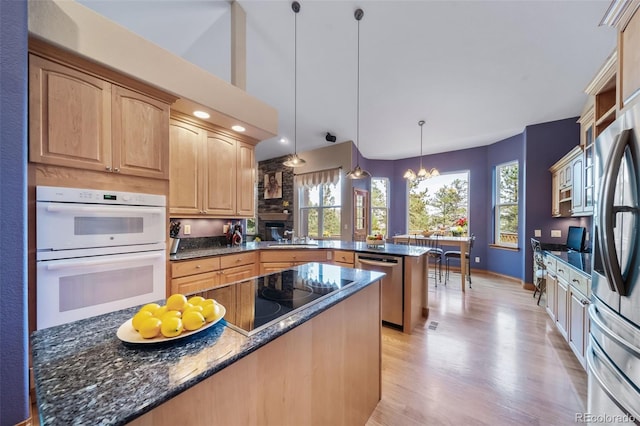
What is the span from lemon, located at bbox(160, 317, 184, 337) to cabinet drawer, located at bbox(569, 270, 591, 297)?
8.40 ft

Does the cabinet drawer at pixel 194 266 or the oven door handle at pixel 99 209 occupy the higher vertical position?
the oven door handle at pixel 99 209

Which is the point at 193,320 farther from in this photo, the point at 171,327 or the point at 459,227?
the point at 459,227

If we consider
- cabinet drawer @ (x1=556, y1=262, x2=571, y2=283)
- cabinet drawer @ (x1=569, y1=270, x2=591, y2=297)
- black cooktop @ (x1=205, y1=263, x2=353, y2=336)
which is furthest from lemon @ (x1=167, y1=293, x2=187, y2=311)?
cabinet drawer @ (x1=556, y1=262, x2=571, y2=283)

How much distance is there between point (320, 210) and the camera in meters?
6.31

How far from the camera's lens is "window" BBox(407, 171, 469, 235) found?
588 cm

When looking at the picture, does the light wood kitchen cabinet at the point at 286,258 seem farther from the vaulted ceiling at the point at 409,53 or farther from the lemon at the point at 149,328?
the vaulted ceiling at the point at 409,53

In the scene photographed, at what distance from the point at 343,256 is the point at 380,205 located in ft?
12.6

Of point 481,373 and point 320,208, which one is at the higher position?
point 320,208

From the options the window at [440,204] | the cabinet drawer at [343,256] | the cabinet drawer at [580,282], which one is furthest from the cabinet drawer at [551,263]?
the window at [440,204]

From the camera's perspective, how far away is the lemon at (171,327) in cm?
73

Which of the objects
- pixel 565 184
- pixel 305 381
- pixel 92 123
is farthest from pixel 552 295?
pixel 92 123

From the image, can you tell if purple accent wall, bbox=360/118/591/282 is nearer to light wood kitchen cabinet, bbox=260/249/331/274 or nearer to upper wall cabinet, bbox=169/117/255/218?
light wood kitchen cabinet, bbox=260/249/331/274

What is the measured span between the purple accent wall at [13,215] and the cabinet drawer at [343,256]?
273 centimetres

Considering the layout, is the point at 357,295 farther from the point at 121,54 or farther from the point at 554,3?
the point at 554,3
